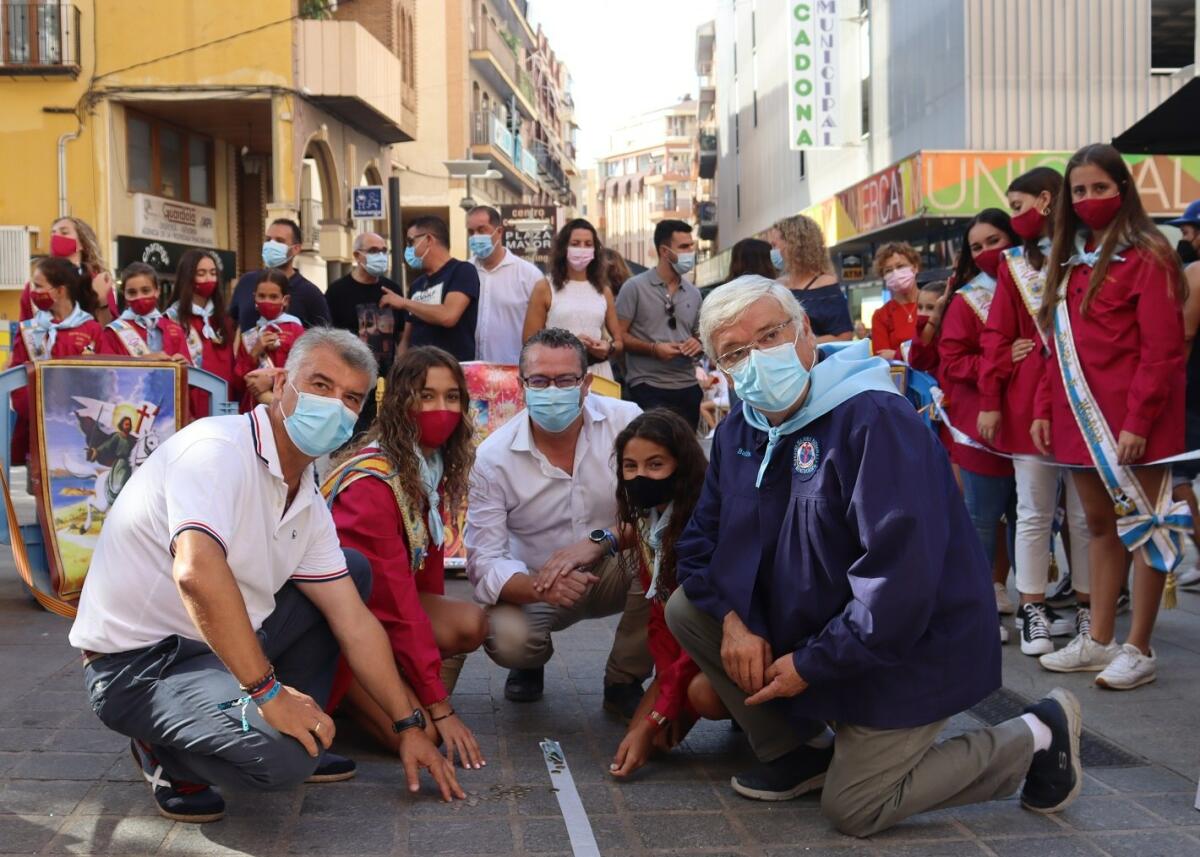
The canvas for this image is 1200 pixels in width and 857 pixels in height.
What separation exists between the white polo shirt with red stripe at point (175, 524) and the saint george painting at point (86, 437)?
308cm

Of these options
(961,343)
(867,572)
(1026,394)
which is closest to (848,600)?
(867,572)

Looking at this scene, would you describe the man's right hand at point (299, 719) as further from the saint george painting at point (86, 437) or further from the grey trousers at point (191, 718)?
the saint george painting at point (86, 437)

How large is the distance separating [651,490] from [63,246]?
456 cm

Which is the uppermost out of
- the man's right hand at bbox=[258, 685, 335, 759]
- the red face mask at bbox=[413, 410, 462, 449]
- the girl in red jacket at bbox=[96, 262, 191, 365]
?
the girl in red jacket at bbox=[96, 262, 191, 365]

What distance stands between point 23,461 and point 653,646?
396 centimetres

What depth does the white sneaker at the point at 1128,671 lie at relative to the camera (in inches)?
203

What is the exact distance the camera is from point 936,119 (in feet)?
69.1

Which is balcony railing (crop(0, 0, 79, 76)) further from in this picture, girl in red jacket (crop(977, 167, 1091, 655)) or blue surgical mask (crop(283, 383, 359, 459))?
blue surgical mask (crop(283, 383, 359, 459))

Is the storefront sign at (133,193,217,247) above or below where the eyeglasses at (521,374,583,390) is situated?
above

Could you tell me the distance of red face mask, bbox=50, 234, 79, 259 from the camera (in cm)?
753

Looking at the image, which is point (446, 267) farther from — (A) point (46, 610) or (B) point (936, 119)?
(B) point (936, 119)

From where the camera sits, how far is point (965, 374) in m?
6.30

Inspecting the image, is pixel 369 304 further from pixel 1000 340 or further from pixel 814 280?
pixel 1000 340

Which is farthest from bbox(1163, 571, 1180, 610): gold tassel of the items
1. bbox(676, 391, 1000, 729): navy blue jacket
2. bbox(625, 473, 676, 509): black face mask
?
bbox(625, 473, 676, 509): black face mask
